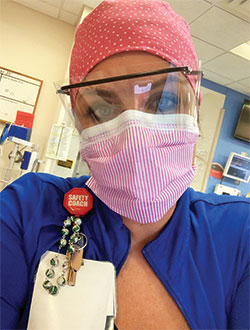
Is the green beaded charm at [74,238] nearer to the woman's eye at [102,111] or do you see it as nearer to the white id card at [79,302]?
the white id card at [79,302]

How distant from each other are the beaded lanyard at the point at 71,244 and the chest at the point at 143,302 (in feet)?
0.43

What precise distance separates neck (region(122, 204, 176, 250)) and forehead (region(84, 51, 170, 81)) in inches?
15.6

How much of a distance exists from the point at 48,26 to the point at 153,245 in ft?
11.1

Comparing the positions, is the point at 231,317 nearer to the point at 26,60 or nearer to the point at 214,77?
the point at 26,60

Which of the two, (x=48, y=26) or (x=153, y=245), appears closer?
(x=153, y=245)

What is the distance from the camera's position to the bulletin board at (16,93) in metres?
3.22

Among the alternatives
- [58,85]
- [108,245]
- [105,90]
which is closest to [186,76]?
[105,90]

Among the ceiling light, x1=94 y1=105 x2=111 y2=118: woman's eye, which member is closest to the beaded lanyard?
x1=94 y1=105 x2=111 y2=118: woman's eye

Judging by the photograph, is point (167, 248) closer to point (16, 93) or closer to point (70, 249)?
point (70, 249)

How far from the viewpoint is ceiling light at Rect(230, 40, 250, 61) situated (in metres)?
3.21

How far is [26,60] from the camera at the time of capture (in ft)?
10.7

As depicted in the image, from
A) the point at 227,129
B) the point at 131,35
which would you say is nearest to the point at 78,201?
the point at 131,35

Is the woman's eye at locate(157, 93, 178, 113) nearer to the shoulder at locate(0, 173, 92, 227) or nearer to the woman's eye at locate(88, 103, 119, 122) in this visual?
the woman's eye at locate(88, 103, 119, 122)

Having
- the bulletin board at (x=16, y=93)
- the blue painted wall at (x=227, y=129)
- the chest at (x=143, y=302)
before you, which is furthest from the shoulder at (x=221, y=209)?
the blue painted wall at (x=227, y=129)
